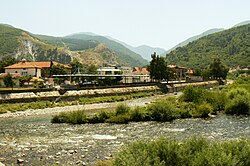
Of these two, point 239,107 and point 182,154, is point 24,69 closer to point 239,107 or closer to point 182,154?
point 239,107

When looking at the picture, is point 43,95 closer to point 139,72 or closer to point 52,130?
point 52,130

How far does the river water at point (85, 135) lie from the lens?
21.8 meters

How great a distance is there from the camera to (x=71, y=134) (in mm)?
31000

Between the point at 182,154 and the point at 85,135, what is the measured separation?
17.3 metres

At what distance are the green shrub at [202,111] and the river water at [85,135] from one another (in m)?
1.75

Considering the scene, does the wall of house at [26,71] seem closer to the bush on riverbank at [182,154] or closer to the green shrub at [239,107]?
the green shrub at [239,107]

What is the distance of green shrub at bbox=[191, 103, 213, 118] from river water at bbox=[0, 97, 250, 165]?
1.75 m

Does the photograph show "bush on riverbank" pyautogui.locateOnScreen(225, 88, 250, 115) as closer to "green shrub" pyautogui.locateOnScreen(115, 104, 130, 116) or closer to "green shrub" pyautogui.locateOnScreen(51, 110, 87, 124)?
"green shrub" pyautogui.locateOnScreen(115, 104, 130, 116)

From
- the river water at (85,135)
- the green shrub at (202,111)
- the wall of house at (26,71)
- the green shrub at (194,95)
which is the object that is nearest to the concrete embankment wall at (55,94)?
the river water at (85,135)

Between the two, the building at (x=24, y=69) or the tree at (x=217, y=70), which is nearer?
the building at (x=24, y=69)

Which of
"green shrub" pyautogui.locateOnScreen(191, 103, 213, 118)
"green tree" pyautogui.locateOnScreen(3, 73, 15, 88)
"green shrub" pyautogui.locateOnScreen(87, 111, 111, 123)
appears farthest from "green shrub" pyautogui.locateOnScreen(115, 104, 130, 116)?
"green tree" pyautogui.locateOnScreen(3, 73, 15, 88)

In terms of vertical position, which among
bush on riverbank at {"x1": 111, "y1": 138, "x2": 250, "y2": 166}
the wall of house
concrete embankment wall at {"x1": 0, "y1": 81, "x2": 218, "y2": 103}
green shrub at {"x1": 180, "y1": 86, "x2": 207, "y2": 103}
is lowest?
concrete embankment wall at {"x1": 0, "y1": 81, "x2": 218, "y2": 103}

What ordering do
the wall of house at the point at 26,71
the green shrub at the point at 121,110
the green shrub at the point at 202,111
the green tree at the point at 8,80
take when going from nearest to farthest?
the green shrub at the point at 121,110
the green shrub at the point at 202,111
the green tree at the point at 8,80
the wall of house at the point at 26,71

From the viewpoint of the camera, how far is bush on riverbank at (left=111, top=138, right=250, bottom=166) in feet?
40.7
